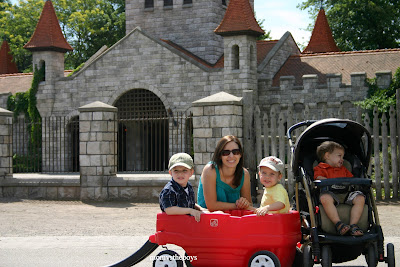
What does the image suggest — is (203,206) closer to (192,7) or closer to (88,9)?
(192,7)

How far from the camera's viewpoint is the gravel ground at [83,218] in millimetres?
10086

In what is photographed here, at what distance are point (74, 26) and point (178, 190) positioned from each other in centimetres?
4013

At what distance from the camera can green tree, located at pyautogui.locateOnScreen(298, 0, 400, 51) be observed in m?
36.2

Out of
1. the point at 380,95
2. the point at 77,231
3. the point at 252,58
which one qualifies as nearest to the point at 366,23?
the point at 252,58

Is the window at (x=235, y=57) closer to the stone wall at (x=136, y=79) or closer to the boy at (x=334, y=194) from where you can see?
the stone wall at (x=136, y=79)

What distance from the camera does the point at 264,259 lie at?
587cm

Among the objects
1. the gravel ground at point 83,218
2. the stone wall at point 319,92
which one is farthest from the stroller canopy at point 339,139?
the stone wall at point 319,92

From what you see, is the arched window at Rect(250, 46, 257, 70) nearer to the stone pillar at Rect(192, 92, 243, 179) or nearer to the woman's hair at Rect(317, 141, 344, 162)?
the stone pillar at Rect(192, 92, 243, 179)

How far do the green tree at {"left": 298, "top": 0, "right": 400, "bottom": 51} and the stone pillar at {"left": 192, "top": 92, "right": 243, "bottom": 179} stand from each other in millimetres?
24679

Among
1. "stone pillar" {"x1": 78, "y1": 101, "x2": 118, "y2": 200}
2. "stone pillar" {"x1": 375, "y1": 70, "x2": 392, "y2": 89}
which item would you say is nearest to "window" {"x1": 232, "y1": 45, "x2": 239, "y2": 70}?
"stone pillar" {"x1": 375, "y1": 70, "x2": 392, "y2": 89}

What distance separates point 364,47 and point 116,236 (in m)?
30.2

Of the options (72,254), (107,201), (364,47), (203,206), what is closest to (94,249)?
(72,254)

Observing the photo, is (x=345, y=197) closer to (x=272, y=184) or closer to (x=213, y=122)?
(x=272, y=184)

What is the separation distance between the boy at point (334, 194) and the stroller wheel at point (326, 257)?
0.18 m
